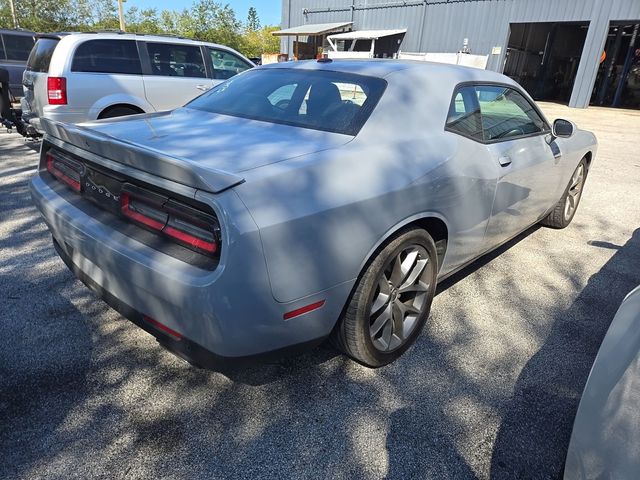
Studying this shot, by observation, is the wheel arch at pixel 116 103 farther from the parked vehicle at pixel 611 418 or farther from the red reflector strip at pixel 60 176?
the parked vehicle at pixel 611 418

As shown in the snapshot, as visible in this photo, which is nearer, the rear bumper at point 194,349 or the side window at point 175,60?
the rear bumper at point 194,349

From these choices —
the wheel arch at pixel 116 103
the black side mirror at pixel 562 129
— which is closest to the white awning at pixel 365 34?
the wheel arch at pixel 116 103

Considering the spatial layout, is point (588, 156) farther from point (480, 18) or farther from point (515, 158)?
point (480, 18)

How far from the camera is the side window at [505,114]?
308 centimetres

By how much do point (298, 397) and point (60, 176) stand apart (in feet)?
5.92

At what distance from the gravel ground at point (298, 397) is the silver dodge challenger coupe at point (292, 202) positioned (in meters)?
0.30

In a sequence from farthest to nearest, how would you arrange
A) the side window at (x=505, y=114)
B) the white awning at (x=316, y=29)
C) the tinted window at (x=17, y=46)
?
1. the white awning at (x=316, y=29)
2. the tinted window at (x=17, y=46)
3. the side window at (x=505, y=114)

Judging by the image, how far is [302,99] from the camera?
9.16 ft

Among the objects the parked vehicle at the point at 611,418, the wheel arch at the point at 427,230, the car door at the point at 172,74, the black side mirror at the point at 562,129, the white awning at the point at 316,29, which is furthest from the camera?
the white awning at the point at 316,29

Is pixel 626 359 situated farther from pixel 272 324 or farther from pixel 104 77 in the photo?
pixel 104 77

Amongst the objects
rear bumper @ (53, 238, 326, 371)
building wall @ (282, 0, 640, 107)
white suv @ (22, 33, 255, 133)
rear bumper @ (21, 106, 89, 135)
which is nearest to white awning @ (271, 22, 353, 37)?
building wall @ (282, 0, 640, 107)

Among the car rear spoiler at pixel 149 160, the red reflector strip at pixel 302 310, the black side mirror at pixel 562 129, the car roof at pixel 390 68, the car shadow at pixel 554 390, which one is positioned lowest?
the car shadow at pixel 554 390

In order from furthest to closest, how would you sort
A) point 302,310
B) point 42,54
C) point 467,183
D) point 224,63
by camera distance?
point 224,63 → point 42,54 → point 467,183 → point 302,310

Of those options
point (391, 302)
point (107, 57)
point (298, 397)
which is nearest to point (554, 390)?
point (391, 302)
